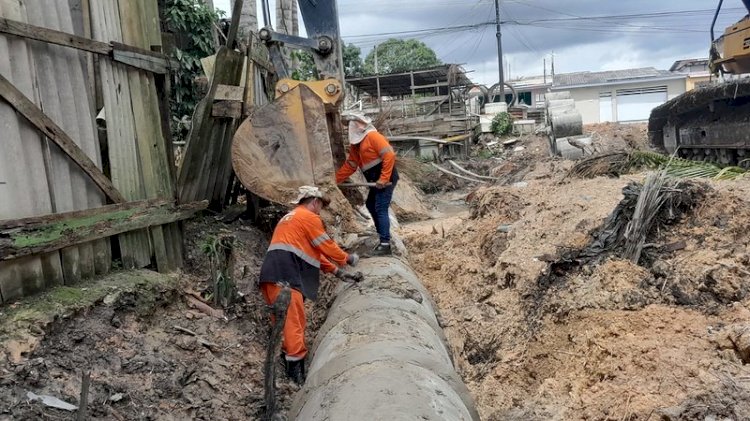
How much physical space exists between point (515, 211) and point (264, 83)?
13.8 feet

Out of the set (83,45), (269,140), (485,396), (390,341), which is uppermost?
(83,45)

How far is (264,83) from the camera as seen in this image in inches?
312

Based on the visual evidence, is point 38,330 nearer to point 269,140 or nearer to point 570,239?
point 269,140

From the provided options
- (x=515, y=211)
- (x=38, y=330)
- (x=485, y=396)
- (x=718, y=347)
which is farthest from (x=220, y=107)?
(x=515, y=211)

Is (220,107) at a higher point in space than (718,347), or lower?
higher

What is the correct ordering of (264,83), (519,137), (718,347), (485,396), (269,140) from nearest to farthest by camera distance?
1. (718,347)
2. (485,396)
3. (269,140)
4. (264,83)
5. (519,137)

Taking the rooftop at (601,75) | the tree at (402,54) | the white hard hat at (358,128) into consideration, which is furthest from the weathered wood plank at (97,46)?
the tree at (402,54)

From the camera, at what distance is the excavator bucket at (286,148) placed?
542 cm

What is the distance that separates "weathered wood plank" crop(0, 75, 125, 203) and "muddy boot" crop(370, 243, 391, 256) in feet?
8.04

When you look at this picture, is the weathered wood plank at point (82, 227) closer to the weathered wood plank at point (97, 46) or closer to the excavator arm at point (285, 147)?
the excavator arm at point (285, 147)

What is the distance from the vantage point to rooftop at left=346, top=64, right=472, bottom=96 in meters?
23.2

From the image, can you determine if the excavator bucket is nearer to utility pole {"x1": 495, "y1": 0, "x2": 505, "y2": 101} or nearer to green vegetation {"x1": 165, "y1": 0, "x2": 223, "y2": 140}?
green vegetation {"x1": 165, "y1": 0, "x2": 223, "y2": 140}

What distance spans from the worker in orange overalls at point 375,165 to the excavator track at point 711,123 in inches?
217

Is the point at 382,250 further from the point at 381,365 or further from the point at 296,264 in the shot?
the point at 381,365
